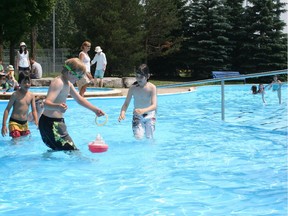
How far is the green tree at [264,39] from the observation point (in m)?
29.6

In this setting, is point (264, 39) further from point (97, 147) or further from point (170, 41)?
point (97, 147)

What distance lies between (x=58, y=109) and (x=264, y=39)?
2656cm

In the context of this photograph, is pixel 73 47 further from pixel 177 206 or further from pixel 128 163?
pixel 177 206

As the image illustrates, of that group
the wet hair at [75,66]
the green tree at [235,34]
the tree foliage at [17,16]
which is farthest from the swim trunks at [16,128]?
the green tree at [235,34]

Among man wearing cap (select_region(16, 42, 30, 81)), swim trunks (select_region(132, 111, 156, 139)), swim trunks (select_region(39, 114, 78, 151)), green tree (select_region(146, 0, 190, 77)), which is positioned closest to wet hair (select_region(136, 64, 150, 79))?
swim trunks (select_region(132, 111, 156, 139))

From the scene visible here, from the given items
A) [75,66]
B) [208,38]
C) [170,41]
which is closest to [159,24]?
[170,41]

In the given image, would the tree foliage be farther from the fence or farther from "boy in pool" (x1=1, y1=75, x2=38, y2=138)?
"boy in pool" (x1=1, y1=75, x2=38, y2=138)

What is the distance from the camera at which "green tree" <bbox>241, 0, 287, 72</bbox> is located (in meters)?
29.6

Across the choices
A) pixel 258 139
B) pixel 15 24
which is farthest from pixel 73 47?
pixel 258 139

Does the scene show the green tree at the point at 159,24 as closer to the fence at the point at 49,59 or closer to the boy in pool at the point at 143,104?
the fence at the point at 49,59

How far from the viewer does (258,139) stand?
7.46 meters

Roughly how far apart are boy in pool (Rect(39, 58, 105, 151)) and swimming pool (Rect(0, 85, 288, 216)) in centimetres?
29

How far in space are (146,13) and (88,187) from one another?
2663cm

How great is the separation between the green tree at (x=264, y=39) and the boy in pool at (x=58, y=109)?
2581 centimetres
